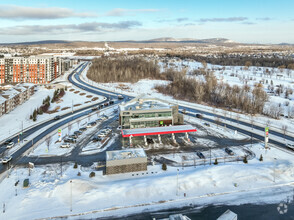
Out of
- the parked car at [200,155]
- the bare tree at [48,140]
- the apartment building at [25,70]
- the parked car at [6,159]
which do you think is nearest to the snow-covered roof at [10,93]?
the bare tree at [48,140]

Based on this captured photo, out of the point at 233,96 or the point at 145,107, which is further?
the point at 233,96

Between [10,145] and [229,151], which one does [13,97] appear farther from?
[229,151]

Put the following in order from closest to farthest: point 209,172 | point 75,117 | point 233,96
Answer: point 209,172, point 75,117, point 233,96

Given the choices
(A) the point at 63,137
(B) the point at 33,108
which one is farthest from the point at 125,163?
(B) the point at 33,108

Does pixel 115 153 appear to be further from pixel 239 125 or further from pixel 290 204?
pixel 239 125

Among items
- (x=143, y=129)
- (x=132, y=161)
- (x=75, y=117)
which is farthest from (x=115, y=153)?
(x=75, y=117)

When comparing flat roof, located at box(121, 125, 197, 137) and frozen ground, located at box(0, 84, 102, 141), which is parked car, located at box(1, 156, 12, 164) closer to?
frozen ground, located at box(0, 84, 102, 141)

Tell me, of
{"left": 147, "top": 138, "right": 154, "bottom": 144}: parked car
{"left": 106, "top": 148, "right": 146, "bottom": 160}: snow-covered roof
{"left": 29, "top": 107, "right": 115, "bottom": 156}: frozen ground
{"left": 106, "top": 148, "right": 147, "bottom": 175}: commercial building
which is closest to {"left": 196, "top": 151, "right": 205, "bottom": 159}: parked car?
{"left": 147, "top": 138, "right": 154, "bottom": 144}: parked car
